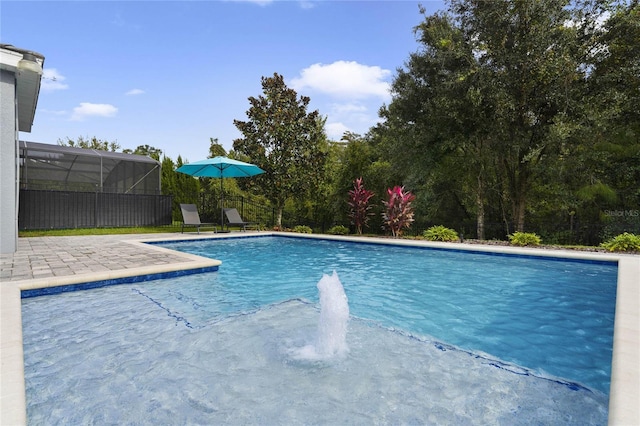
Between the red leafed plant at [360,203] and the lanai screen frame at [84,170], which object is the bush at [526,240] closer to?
the red leafed plant at [360,203]

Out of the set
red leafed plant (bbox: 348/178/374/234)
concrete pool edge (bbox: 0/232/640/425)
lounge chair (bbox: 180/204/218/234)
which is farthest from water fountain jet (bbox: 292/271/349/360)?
lounge chair (bbox: 180/204/218/234)

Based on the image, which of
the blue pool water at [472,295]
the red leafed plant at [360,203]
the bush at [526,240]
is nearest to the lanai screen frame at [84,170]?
the blue pool water at [472,295]

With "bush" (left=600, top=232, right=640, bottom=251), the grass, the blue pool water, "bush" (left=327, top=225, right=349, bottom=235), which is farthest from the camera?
"bush" (left=327, top=225, right=349, bottom=235)

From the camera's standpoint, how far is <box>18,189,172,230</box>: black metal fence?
485 inches

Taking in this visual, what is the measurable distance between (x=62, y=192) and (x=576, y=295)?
51.5ft

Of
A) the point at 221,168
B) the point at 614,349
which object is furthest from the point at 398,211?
the point at 614,349

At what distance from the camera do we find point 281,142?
48.7ft

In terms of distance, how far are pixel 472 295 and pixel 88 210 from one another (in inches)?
561

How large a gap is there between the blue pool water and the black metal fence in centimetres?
716

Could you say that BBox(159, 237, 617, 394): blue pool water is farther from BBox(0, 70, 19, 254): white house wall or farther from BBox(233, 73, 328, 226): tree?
BBox(233, 73, 328, 226): tree

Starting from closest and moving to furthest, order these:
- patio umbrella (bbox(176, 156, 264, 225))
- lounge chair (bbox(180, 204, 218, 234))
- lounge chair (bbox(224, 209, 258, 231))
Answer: patio umbrella (bbox(176, 156, 264, 225)) → lounge chair (bbox(180, 204, 218, 234)) → lounge chair (bbox(224, 209, 258, 231))

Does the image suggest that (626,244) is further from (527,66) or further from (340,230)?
(340,230)

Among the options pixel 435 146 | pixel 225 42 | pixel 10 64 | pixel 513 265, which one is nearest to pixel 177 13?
pixel 225 42

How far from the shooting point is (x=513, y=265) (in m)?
7.55
